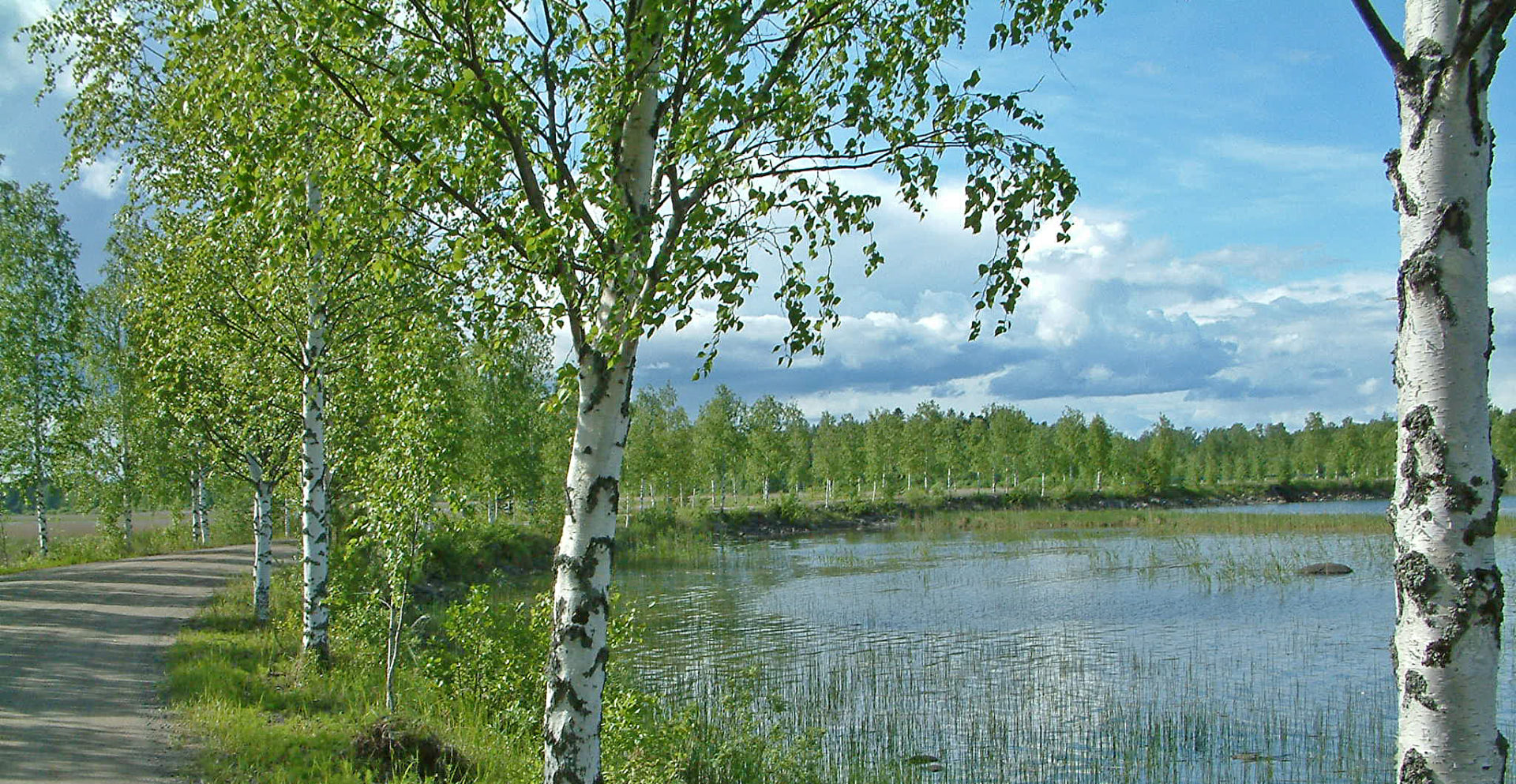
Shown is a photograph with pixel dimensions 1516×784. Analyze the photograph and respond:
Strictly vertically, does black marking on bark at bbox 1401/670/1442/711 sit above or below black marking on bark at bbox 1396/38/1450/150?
below

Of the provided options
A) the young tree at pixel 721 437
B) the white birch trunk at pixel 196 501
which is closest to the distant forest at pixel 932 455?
the young tree at pixel 721 437

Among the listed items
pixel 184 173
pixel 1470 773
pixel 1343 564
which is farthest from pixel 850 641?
pixel 1343 564

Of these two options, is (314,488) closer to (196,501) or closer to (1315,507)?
(196,501)

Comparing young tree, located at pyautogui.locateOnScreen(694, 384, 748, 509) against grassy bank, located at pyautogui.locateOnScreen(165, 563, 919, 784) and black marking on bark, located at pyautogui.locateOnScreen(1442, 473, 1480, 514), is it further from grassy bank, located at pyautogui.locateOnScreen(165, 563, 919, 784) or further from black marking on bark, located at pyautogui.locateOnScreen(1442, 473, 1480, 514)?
black marking on bark, located at pyautogui.locateOnScreen(1442, 473, 1480, 514)

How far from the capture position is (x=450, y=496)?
11633 millimetres

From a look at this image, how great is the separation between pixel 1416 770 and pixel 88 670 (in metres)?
16.0

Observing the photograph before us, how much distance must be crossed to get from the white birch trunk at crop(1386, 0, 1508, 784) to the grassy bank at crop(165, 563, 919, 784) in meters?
6.68

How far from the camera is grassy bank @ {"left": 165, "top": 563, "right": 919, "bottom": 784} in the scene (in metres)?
9.56

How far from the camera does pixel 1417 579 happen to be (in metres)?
3.39

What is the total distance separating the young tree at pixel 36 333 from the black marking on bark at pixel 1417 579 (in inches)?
1380

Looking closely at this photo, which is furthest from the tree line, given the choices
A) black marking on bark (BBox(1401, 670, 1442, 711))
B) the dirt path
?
the dirt path

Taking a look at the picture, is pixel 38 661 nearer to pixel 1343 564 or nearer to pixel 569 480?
pixel 569 480

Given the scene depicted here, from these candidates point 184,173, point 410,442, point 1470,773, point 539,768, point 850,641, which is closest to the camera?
point 1470,773

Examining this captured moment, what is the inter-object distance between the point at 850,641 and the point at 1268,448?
383 feet
